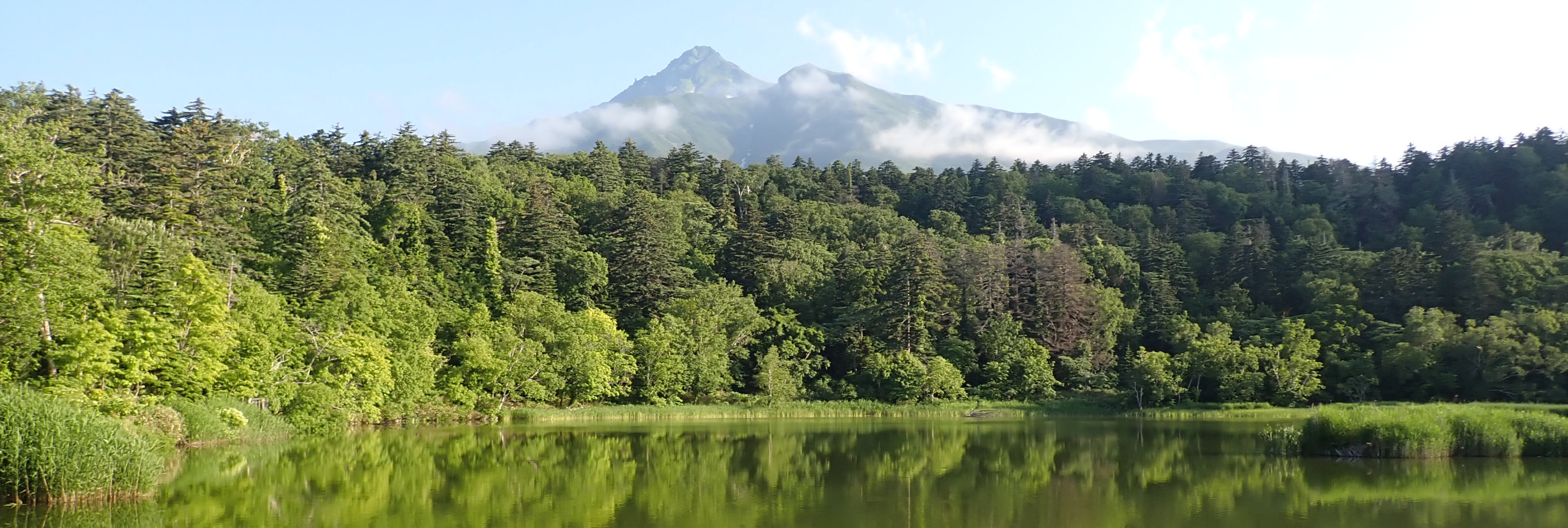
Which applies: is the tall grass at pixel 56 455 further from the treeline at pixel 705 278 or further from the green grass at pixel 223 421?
the green grass at pixel 223 421

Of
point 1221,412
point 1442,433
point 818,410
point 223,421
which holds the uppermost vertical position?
point 1442,433

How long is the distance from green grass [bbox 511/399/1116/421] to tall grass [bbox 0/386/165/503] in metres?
28.3

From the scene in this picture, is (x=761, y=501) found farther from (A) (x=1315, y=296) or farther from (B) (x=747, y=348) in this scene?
(A) (x=1315, y=296)

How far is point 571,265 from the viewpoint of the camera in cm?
5900

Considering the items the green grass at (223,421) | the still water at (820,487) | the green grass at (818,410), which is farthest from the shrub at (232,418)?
the green grass at (818,410)

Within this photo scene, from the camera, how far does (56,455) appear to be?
15.4 meters

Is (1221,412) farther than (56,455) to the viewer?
Yes

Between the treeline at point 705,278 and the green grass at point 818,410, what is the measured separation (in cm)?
139

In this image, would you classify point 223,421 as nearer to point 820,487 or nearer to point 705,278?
point 820,487

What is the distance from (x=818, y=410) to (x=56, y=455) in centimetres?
3750

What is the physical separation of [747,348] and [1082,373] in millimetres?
19239

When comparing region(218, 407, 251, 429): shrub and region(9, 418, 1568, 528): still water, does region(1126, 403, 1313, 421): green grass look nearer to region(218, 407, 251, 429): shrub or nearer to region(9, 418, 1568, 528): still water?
region(9, 418, 1568, 528): still water

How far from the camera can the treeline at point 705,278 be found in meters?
27.7

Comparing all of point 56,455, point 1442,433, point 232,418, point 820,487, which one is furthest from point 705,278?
point 56,455
